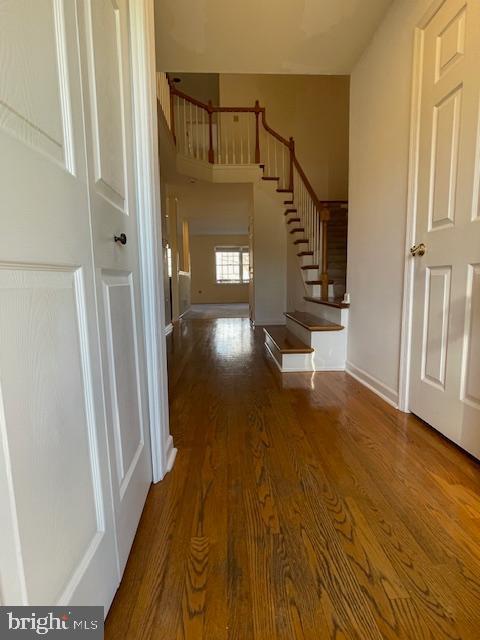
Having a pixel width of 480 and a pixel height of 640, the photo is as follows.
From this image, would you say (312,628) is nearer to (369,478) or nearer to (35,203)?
(369,478)

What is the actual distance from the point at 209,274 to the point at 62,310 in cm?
1105

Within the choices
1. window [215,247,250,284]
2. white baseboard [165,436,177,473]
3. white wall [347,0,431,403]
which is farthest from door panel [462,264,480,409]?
window [215,247,250,284]

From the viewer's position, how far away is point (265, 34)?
7.23 ft

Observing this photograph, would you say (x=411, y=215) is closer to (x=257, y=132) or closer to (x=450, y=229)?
(x=450, y=229)

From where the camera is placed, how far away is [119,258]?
3.32 ft

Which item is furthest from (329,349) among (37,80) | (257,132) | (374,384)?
(257,132)

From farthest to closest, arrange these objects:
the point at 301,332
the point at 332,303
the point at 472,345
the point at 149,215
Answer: the point at 301,332 < the point at 332,303 < the point at 472,345 < the point at 149,215

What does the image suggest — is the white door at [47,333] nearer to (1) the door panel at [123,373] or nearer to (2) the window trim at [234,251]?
(1) the door panel at [123,373]

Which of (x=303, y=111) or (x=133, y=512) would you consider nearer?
(x=133, y=512)

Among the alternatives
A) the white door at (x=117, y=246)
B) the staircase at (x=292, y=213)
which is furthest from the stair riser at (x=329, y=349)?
the white door at (x=117, y=246)

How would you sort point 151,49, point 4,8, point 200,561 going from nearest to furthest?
1. point 4,8
2. point 200,561
3. point 151,49

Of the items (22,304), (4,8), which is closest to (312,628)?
(22,304)

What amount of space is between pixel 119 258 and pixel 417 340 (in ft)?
5.36

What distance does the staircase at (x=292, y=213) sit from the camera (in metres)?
2.98
